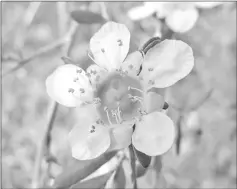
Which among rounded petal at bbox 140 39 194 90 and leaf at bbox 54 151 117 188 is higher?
rounded petal at bbox 140 39 194 90

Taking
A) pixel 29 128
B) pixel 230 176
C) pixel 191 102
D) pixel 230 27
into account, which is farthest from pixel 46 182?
pixel 230 27

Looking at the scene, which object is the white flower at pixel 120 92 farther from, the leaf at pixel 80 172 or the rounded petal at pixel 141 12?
the rounded petal at pixel 141 12

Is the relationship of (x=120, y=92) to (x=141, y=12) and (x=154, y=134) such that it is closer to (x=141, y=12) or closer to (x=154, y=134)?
(x=154, y=134)

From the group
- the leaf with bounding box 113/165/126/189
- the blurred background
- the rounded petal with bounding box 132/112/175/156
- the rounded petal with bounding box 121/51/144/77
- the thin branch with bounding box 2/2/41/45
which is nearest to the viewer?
the rounded petal with bounding box 132/112/175/156

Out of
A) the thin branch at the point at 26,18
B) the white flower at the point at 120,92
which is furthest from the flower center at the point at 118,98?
the thin branch at the point at 26,18

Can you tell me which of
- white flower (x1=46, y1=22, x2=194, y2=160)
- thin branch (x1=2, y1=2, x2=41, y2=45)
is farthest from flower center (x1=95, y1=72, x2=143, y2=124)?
thin branch (x1=2, y1=2, x2=41, y2=45)

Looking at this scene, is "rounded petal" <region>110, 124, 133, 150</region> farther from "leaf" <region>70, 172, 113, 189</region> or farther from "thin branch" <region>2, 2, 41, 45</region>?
"thin branch" <region>2, 2, 41, 45</region>

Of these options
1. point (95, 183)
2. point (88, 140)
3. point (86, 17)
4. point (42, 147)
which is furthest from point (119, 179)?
point (86, 17)
